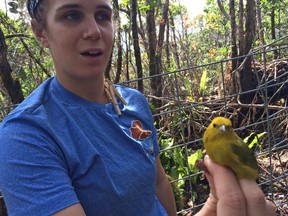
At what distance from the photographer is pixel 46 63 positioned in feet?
17.8

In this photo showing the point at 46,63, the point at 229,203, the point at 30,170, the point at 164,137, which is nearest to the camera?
the point at 30,170

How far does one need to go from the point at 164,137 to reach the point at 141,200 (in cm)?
333

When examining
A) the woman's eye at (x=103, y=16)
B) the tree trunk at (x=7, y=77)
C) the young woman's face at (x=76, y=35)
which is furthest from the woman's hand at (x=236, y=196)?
the tree trunk at (x=7, y=77)

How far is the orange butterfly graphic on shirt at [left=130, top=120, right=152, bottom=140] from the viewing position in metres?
1.57

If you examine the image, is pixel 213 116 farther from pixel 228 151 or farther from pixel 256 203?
pixel 256 203

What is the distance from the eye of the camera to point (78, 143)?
1309 millimetres

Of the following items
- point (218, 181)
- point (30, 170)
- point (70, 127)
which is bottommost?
point (218, 181)

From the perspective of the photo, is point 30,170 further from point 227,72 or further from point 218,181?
point 227,72

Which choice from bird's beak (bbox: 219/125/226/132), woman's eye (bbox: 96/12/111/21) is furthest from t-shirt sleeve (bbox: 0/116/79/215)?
bird's beak (bbox: 219/125/226/132)

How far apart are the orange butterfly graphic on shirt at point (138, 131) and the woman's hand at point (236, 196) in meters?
0.34

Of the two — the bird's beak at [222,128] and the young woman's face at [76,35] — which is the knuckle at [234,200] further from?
the young woman's face at [76,35]

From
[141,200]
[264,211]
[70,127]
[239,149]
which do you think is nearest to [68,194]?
[70,127]

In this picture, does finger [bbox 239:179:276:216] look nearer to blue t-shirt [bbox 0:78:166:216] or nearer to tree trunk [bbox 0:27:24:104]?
blue t-shirt [bbox 0:78:166:216]

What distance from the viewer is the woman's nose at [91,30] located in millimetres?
1372
